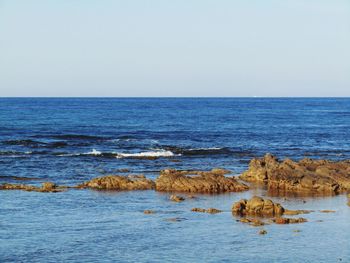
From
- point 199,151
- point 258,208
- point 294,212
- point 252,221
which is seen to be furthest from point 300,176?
point 199,151

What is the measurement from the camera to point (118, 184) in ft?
153

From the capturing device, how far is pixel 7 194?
4309 cm

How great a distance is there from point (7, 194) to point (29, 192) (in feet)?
4.92

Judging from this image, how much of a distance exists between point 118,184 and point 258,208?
12650 millimetres

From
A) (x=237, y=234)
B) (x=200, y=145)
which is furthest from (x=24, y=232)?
(x=200, y=145)

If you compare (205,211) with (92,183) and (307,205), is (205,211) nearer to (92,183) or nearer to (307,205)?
(307,205)

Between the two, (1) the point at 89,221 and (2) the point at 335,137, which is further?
(2) the point at 335,137

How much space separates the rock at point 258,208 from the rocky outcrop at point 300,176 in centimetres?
923

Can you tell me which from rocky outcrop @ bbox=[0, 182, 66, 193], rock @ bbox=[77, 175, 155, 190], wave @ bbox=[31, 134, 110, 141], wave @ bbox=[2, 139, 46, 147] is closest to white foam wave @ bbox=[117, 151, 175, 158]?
wave @ bbox=[2, 139, 46, 147]

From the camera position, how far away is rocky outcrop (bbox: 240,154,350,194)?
46.3 meters

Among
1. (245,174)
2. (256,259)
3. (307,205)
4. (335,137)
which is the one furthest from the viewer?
(335,137)

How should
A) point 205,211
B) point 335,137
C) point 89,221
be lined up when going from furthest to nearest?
point 335,137 < point 205,211 < point 89,221

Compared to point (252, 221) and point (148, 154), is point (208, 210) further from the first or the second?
point (148, 154)

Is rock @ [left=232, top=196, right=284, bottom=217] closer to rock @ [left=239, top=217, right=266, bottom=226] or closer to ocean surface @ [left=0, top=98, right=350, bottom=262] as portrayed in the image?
ocean surface @ [left=0, top=98, right=350, bottom=262]
